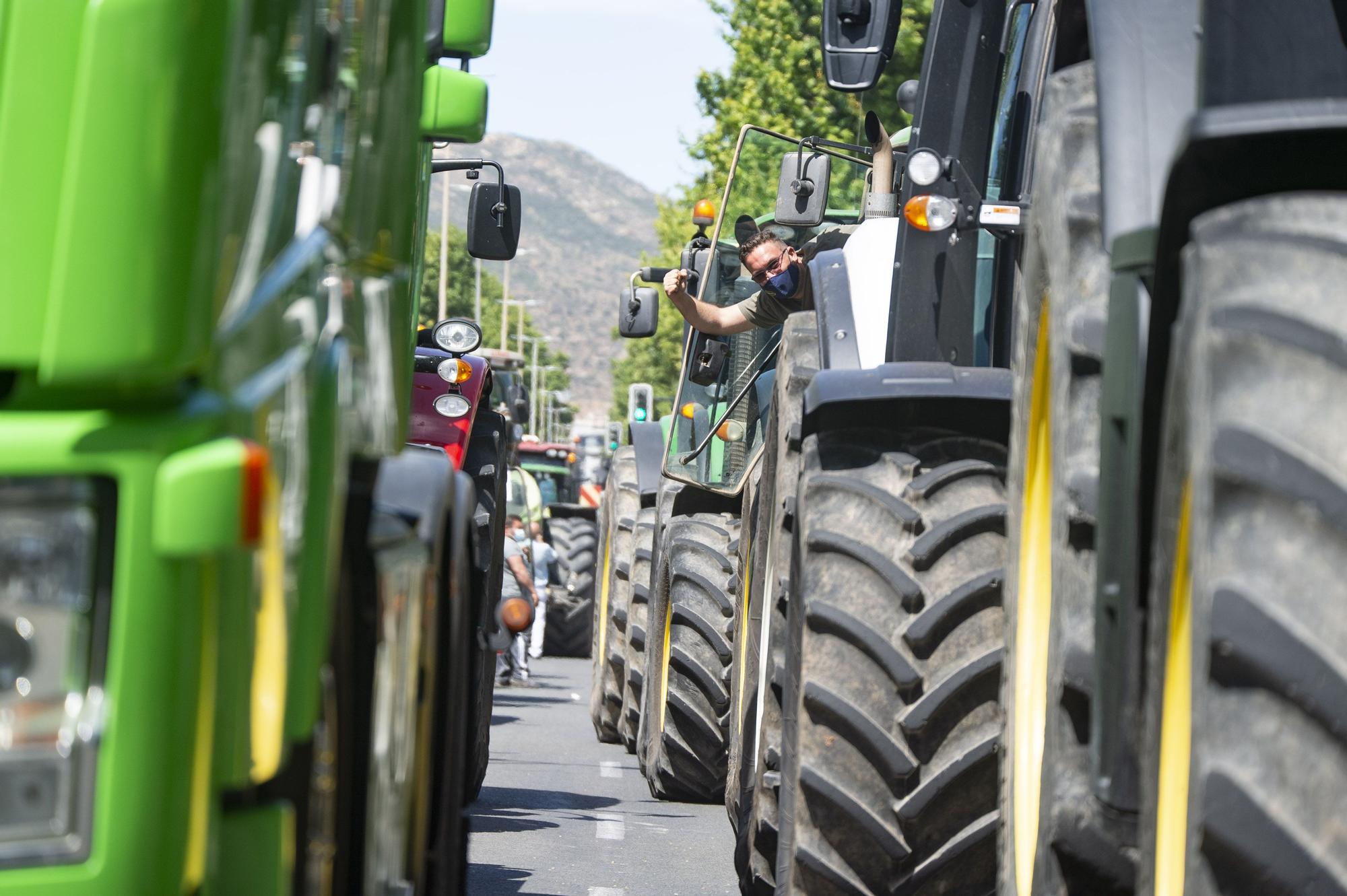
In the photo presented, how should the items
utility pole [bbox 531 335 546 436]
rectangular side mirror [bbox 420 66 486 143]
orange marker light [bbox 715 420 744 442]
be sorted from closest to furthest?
rectangular side mirror [bbox 420 66 486 143]
orange marker light [bbox 715 420 744 442]
utility pole [bbox 531 335 546 436]

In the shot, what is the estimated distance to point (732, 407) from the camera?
1088cm

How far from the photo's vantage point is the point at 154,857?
247 centimetres

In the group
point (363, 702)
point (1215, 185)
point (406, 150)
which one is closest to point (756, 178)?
point (406, 150)

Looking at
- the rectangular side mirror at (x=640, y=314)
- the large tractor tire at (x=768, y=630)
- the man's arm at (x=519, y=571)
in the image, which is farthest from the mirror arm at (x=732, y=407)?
the man's arm at (x=519, y=571)

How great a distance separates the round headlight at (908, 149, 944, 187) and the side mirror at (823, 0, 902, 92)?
37 centimetres

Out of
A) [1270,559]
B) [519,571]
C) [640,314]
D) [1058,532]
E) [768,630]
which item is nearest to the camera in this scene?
[1270,559]

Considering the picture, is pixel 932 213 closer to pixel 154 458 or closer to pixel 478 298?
pixel 154 458

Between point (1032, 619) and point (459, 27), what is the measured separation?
2.15 m

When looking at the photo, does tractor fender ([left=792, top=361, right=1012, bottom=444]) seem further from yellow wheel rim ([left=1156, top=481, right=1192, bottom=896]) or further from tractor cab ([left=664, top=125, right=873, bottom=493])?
tractor cab ([left=664, top=125, right=873, bottom=493])

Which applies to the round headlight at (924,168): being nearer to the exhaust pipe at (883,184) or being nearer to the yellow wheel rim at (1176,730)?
the exhaust pipe at (883,184)

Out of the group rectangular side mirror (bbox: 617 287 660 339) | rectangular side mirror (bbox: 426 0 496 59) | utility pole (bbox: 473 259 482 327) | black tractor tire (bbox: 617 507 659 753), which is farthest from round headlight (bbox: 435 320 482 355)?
utility pole (bbox: 473 259 482 327)

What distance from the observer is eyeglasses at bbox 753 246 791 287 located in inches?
358

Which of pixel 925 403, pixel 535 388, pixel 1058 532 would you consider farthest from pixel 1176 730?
pixel 535 388

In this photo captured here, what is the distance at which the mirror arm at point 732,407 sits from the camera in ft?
34.8
